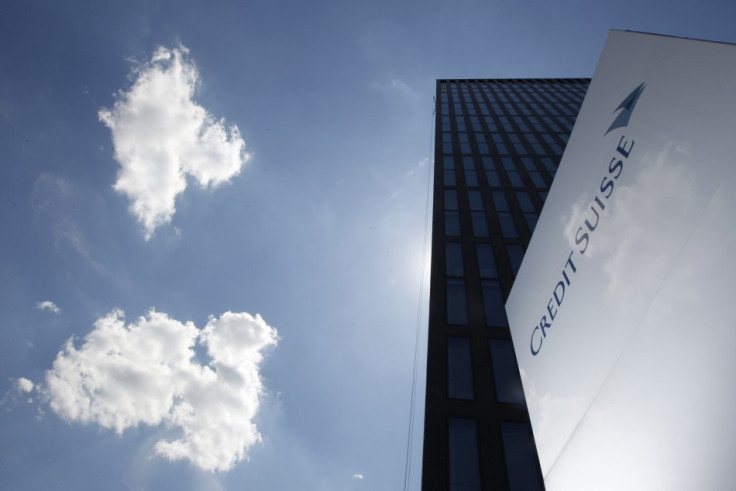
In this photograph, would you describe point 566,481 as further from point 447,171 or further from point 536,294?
point 447,171

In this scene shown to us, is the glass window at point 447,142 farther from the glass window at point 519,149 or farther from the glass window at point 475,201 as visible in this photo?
the glass window at point 475,201

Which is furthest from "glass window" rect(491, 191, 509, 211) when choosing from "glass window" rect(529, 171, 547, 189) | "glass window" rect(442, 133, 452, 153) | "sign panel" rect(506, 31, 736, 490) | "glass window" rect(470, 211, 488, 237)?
"sign panel" rect(506, 31, 736, 490)

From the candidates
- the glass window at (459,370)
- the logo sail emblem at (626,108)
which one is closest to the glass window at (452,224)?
the glass window at (459,370)

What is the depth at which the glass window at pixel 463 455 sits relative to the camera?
1388 centimetres

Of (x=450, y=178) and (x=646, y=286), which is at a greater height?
(x=450, y=178)

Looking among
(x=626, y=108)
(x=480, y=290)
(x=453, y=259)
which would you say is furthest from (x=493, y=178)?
(x=626, y=108)

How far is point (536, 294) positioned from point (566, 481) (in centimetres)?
228

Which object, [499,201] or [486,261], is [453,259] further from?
[499,201]

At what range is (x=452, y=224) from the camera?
26109 millimetres

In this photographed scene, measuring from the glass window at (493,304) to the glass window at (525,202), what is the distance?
8.30 meters

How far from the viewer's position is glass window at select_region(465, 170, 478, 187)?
99.9ft

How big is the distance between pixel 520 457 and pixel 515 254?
1204cm

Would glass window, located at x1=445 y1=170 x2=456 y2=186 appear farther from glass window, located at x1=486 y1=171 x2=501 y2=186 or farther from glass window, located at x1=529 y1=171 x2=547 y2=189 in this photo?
glass window, located at x1=529 y1=171 x2=547 y2=189

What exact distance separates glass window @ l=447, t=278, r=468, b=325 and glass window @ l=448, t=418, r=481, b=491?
5.29m
